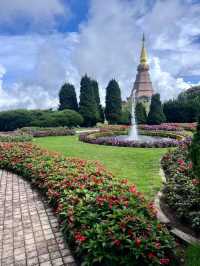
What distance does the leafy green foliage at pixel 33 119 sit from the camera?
86.4 feet

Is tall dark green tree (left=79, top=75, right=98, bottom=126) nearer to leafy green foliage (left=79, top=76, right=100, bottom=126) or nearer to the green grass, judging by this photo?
leafy green foliage (left=79, top=76, right=100, bottom=126)

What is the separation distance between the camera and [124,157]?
10.8 meters

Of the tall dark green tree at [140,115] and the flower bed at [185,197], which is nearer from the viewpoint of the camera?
the flower bed at [185,197]

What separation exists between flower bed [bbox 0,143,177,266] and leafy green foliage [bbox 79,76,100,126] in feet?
79.5

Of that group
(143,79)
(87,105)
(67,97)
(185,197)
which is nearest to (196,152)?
(185,197)

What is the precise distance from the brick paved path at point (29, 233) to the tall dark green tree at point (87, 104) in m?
24.0

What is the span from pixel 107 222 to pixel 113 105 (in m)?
28.9

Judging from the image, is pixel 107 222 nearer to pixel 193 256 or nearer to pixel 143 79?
pixel 193 256

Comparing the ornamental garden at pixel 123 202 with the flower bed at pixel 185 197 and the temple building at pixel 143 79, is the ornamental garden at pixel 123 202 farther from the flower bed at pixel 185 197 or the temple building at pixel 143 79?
the temple building at pixel 143 79

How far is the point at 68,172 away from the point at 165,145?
7.97 m

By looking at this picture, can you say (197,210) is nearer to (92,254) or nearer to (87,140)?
(92,254)

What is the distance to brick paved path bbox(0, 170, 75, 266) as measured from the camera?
3727mm

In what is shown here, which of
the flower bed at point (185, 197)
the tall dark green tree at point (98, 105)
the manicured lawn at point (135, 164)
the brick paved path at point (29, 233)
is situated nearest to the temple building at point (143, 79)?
the tall dark green tree at point (98, 105)

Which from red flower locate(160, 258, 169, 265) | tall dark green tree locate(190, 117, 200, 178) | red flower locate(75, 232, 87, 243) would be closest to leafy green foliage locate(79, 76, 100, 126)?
tall dark green tree locate(190, 117, 200, 178)
